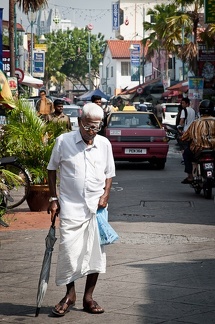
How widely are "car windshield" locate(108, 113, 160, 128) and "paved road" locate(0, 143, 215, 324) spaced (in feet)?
28.5

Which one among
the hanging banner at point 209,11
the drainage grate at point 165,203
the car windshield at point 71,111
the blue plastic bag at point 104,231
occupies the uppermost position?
the hanging banner at point 209,11

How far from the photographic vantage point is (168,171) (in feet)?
81.3

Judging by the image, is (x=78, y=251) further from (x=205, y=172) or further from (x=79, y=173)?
(x=205, y=172)

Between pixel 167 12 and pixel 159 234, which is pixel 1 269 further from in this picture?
pixel 167 12

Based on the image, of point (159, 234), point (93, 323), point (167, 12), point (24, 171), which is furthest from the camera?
point (167, 12)

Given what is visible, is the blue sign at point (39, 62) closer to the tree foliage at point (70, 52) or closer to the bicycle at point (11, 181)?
the bicycle at point (11, 181)

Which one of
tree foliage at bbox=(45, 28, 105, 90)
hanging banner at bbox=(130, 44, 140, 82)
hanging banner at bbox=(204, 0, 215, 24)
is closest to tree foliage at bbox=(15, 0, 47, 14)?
hanging banner at bbox=(204, 0, 215, 24)

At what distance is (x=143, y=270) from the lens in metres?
9.96

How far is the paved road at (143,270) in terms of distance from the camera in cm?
793

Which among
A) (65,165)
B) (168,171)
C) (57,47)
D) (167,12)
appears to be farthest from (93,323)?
(57,47)

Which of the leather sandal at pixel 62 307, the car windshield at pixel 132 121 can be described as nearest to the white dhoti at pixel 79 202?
the leather sandal at pixel 62 307

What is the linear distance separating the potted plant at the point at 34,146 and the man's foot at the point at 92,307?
23.7 feet

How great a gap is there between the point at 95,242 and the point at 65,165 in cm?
71

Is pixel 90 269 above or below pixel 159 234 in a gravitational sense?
above
